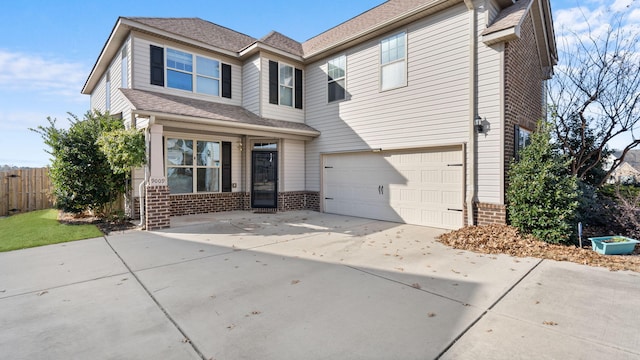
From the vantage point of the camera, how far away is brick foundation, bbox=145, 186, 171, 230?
7.29 metres

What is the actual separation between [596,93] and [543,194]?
13.4ft

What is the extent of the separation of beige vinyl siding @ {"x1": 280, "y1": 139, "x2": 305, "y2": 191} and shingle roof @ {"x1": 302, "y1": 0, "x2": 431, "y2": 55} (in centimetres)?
347

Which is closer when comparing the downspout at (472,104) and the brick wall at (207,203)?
the downspout at (472,104)

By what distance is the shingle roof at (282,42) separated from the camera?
35.6 feet

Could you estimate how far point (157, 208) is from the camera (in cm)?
741

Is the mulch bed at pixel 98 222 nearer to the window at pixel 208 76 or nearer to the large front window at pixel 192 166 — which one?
the large front window at pixel 192 166

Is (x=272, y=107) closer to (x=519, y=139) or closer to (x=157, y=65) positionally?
(x=157, y=65)

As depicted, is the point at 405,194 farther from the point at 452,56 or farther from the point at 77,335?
the point at 77,335

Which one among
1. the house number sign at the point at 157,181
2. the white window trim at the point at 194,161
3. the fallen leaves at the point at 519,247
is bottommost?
the fallen leaves at the point at 519,247

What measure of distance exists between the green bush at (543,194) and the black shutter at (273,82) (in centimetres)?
769

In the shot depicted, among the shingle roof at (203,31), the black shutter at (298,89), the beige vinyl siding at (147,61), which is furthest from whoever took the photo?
the black shutter at (298,89)

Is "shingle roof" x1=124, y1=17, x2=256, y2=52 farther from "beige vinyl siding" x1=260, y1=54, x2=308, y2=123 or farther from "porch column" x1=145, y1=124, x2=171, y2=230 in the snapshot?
"porch column" x1=145, y1=124, x2=171, y2=230

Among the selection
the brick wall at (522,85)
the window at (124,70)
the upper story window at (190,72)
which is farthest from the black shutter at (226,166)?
the brick wall at (522,85)

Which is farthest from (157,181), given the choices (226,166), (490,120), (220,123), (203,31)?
(490,120)
